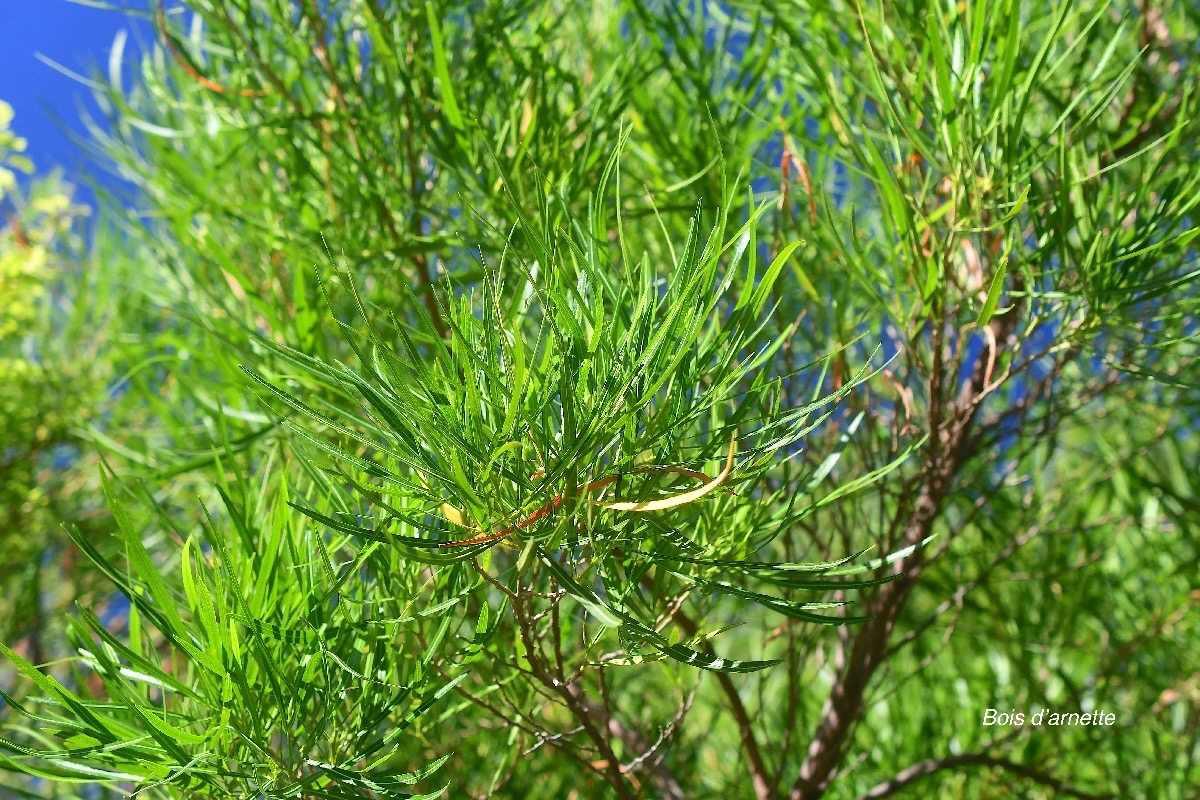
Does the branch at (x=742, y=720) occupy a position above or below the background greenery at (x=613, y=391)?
below

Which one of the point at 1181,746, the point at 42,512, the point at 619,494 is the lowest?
the point at 1181,746

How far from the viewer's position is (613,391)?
0.25 metres

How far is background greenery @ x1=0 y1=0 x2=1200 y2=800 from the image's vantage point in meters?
0.26

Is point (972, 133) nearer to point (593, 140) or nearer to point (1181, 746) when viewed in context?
point (593, 140)

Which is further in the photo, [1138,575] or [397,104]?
[1138,575]

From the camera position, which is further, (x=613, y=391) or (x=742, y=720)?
(x=742, y=720)

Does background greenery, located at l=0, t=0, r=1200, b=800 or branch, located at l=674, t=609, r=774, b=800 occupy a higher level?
background greenery, located at l=0, t=0, r=1200, b=800

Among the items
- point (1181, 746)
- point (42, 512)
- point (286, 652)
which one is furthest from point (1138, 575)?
point (42, 512)

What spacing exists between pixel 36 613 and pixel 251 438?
680 mm

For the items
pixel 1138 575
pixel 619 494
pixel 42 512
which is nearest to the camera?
pixel 619 494

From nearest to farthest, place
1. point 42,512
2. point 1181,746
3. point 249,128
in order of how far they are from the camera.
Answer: point 249,128 < point 1181,746 < point 42,512

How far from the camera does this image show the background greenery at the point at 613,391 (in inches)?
10.1

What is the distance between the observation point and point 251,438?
0.42m

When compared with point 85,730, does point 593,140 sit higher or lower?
higher
